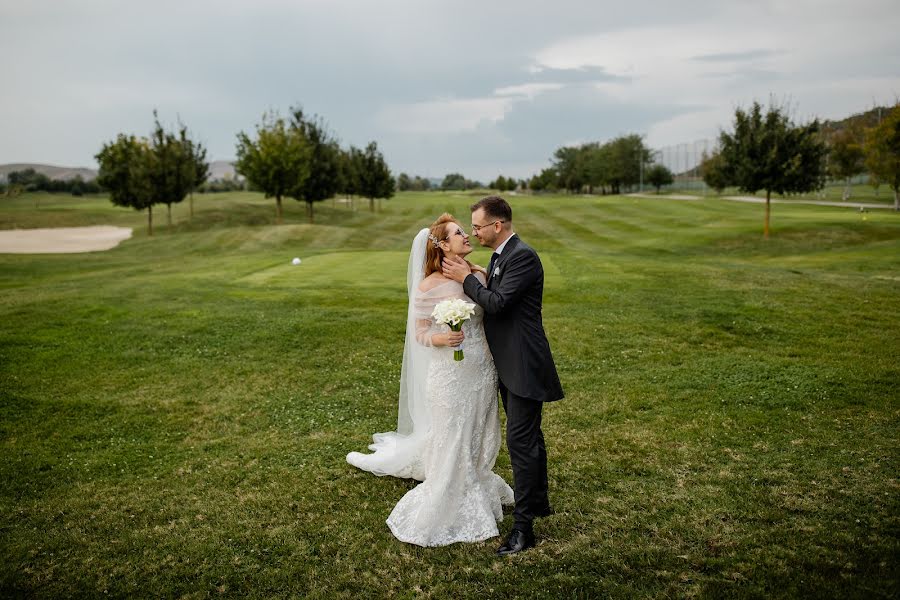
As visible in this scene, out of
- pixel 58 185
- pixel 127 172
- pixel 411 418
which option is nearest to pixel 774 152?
pixel 411 418

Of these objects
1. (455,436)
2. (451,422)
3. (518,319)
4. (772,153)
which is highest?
(772,153)

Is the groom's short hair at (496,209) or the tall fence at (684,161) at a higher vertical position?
the tall fence at (684,161)

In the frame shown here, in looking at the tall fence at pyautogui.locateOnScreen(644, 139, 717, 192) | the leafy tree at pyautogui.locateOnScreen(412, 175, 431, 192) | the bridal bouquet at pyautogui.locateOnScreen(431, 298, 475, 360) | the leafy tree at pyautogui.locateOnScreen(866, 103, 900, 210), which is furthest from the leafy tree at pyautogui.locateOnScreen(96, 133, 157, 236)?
the leafy tree at pyautogui.locateOnScreen(412, 175, 431, 192)

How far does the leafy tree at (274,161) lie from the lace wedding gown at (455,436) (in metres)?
40.8

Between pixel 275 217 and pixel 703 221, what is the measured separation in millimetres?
35174

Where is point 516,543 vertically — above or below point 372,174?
below

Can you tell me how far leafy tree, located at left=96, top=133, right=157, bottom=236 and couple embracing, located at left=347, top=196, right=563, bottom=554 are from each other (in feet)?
136

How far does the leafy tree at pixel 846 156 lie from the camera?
57531mm

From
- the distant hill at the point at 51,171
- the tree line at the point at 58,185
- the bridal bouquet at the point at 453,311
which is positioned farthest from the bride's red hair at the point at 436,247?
the distant hill at the point at 51,171

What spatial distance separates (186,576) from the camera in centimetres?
547

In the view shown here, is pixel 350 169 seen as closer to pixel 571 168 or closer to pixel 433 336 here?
pixel 433 336

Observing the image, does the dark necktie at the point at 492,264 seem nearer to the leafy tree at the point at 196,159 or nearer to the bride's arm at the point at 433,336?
the bride's arm at the point at 433,336

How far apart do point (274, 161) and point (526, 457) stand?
42.1 m

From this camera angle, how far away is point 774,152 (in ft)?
106
